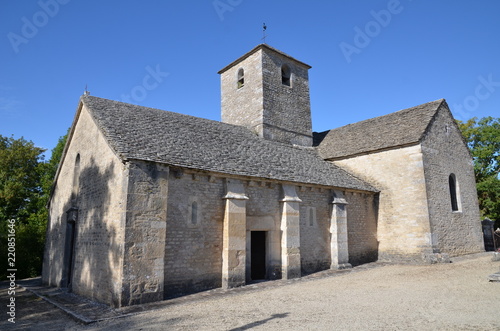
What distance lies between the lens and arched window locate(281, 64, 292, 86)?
19.8 metres

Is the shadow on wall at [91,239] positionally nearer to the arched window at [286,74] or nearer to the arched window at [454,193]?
the arched window at [286,74]

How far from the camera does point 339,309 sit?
735 cm

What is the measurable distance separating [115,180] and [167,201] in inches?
63.8

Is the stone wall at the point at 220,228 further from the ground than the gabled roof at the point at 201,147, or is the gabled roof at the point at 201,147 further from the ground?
the gabled roof at the point at 201,147

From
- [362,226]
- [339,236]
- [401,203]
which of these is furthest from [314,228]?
[401,203]

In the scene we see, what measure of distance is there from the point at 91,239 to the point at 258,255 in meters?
5.81

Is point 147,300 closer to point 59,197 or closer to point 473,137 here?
point 59,197

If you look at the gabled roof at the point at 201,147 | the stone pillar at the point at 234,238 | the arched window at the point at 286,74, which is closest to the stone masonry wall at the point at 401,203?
the gabled roof at the point at 201,147

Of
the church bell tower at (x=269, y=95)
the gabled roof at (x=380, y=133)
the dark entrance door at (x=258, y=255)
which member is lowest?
the dark entrance door at (x=258, y=255)

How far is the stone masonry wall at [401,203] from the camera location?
14.4m

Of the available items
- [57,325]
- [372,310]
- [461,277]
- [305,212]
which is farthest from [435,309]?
[57,325]

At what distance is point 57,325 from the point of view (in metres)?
7.38

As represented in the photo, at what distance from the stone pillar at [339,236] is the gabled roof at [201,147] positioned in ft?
2.99

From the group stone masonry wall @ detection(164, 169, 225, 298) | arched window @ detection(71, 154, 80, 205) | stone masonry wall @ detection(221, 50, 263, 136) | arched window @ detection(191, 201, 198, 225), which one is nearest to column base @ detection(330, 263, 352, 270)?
stone masonry wall @ detection(164, 169, 225, 298)
